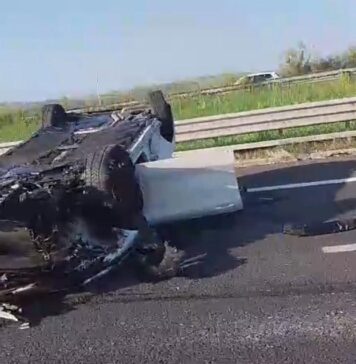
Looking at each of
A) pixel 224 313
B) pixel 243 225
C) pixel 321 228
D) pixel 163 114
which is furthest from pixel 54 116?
pixel 224 313

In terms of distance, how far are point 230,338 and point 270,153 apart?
19.4 ft

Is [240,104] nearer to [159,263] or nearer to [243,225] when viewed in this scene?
[243,225]

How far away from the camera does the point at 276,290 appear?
14.0ft

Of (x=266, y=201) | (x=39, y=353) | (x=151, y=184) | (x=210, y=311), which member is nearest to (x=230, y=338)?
(x=210, y=311)

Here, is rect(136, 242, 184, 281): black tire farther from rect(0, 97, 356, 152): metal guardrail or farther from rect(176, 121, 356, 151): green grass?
rect(176, 121, 356, 151): green grass

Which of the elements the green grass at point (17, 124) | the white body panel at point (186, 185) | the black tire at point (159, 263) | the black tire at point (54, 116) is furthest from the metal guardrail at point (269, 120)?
the green grass at point (17, 124)

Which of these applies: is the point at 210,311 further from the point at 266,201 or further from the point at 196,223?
the point at 266,201

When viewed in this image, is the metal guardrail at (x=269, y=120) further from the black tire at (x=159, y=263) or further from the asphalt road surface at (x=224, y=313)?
the black tire at (x=159, y=263)

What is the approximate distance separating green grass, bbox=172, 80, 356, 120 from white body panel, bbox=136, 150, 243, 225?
7.01m

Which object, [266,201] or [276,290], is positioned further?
[266,201]

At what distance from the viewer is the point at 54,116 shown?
7.68 meters

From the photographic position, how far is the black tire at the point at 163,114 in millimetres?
7288

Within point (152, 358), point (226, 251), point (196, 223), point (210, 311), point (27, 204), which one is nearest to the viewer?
point (152, 358)

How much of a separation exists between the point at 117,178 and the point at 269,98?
28.7 feet
